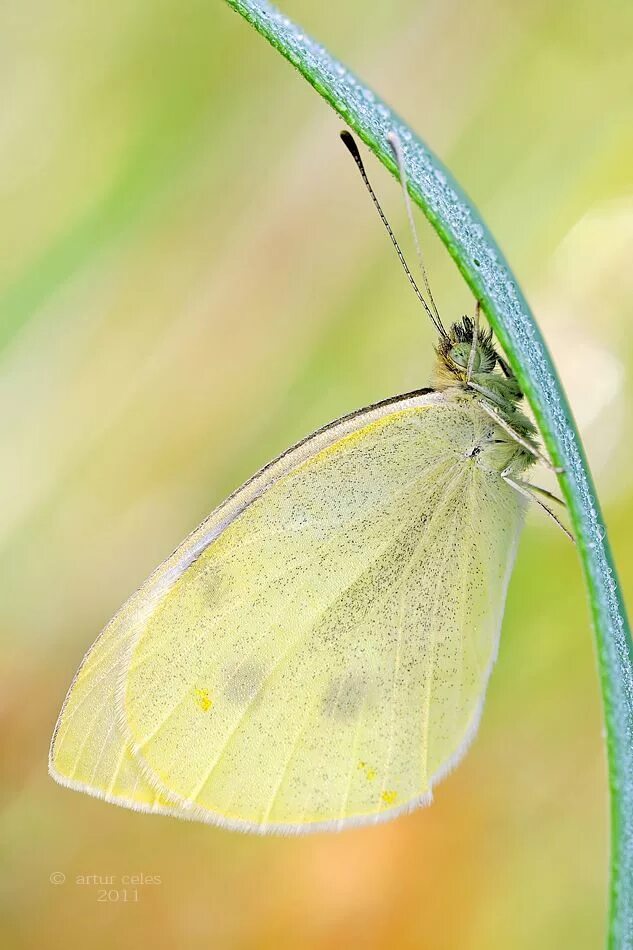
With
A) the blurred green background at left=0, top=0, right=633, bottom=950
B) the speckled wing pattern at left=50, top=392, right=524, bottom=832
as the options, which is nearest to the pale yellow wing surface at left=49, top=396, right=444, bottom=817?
the speckled wing pattern at left=50, top=392, right=524, bottom=832

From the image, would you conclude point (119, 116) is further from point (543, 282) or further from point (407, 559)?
point (407, 559)

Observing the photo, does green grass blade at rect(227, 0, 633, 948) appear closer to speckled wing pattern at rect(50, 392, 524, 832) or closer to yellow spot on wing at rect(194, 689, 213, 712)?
speckled wing pattern at rect(50, 392, 524, 832)

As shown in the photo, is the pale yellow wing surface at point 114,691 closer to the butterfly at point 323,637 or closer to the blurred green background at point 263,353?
the butterfly at point 323,637

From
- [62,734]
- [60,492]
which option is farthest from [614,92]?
[62,734]

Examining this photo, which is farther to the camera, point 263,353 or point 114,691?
point 263,353

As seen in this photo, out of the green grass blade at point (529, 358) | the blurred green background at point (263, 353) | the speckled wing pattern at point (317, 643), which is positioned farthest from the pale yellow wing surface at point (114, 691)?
the blurred green background at point (263, 353)

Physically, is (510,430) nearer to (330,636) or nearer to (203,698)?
(330,636)

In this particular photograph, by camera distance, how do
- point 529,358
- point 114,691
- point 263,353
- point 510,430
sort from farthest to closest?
1. point 263,353
2. point 114,691
3. point 510,430
4. point 529,358

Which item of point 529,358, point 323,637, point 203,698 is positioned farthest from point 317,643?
point 529,358
